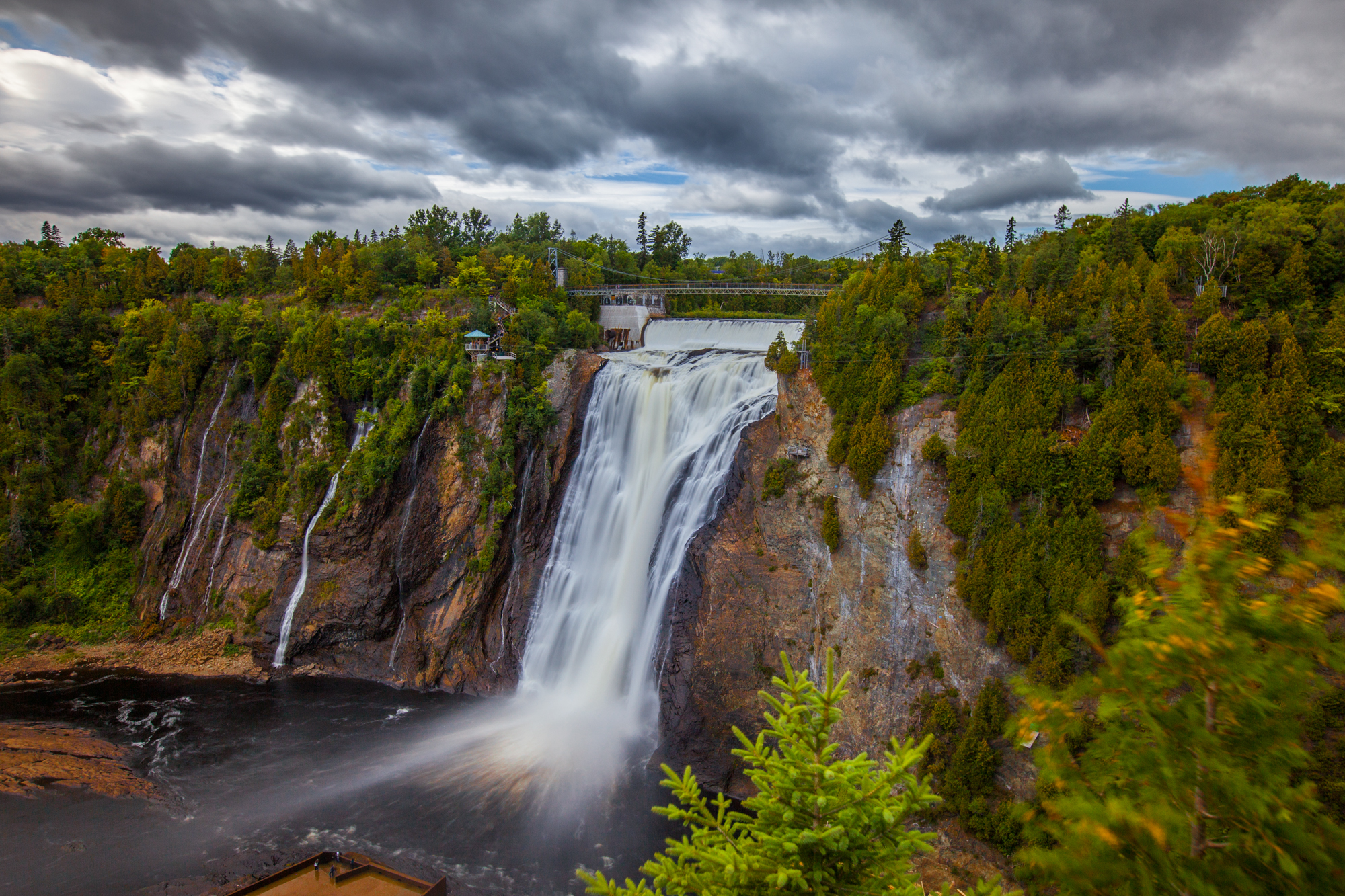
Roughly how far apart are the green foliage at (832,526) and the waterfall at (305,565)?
25585 millimetres

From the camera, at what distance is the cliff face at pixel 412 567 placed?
31859 mm

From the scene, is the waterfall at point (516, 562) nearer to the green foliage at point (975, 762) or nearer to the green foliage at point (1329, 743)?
the green foliage at point (975, 762)

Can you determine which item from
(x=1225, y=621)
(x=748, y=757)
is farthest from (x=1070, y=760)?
(x=748, y=757)

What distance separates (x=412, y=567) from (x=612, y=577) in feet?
36.7

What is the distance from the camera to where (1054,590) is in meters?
19.8

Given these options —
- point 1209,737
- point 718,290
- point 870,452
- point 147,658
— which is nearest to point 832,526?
point 870,452

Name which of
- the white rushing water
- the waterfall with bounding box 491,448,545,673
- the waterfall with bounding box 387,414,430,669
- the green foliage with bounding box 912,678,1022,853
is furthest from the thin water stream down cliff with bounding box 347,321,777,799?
the green foliage with bounding box 912,678,1022,853

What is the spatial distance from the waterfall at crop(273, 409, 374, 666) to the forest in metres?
0.77

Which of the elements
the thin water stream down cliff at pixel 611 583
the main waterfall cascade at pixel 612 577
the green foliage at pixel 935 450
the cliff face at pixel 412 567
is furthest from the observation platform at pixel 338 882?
the green foliage at pixel 935 450

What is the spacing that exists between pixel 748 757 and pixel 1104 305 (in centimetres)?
2211

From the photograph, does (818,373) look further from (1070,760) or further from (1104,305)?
(1070,760)

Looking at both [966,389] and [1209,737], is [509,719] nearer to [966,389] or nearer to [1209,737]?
[966,389]

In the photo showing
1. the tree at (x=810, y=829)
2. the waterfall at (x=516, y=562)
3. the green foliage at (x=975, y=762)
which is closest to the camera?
the tree at (x=810, y=829)

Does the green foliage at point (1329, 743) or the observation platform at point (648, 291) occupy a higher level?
the observation platform at point (648, 291)
